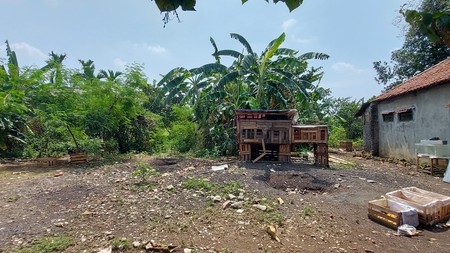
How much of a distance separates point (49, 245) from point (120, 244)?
88 cm

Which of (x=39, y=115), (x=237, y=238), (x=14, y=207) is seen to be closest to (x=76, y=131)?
(x=39, y=115)

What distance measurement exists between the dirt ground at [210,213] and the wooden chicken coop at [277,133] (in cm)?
Result: 159

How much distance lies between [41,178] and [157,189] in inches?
157

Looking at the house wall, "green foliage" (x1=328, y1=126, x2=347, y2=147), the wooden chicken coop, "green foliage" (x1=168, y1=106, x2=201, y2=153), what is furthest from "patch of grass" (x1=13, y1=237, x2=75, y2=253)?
"green foliage" (x1=328, y1=126, x2=347, y2=147)

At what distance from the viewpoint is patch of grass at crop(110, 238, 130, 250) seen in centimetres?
317

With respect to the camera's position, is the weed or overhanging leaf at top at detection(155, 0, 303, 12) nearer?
overhanging leaf at top at detection(155, 0, 303, 12)

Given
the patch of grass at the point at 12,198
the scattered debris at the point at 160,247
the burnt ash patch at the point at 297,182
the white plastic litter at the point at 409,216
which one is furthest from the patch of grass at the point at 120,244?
the white plastic litter at the point at 409,216

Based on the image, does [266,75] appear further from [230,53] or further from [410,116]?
[410,116]

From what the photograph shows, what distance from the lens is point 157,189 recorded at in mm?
5332

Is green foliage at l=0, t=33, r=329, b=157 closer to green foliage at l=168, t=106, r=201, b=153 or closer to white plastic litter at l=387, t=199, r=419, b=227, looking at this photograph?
green foliage at l=168, t=106, r=201, b=153

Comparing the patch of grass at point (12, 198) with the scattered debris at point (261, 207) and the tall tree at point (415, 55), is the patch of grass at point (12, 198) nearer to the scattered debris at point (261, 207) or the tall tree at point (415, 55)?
the scattered debris at point (261, 207)

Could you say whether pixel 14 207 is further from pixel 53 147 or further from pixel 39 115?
pixel 53 147

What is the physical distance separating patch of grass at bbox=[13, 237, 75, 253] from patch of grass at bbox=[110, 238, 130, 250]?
53 centimetres

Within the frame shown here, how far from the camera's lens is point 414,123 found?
33.3ft
